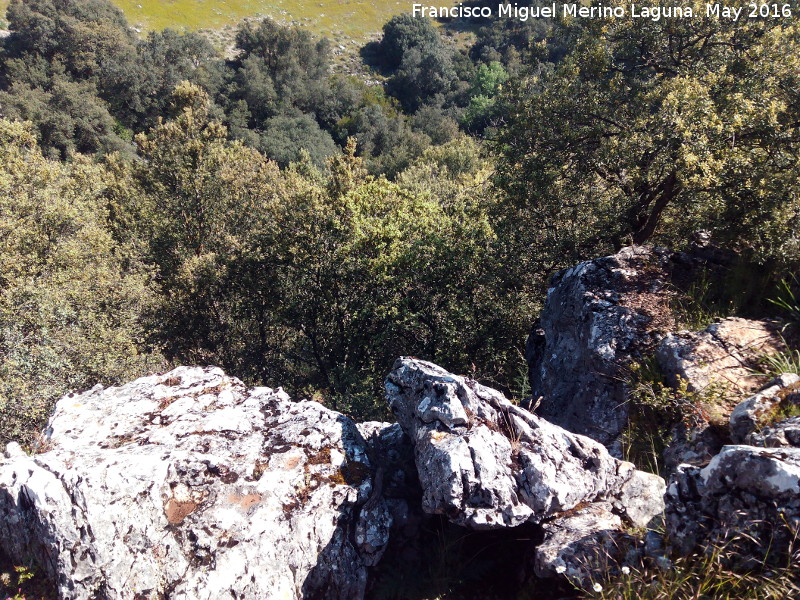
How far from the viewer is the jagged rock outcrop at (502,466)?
629cm

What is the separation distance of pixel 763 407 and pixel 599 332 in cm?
342

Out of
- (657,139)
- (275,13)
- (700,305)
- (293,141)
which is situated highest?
(275,13)

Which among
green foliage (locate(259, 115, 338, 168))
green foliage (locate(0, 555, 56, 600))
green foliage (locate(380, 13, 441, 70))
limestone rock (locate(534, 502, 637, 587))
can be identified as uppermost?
green foliage (locate(380, 13, 441, 70))

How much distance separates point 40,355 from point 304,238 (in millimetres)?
7948

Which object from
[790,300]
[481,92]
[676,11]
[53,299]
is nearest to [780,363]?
[790,300]

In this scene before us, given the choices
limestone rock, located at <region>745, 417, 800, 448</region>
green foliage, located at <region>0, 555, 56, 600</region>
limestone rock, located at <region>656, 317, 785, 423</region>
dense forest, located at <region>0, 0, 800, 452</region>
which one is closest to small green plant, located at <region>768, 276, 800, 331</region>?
dense forest, located at <region>0, 0, 800, 452</region>

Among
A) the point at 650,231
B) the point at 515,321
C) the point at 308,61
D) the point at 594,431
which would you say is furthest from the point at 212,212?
the point at 308,61

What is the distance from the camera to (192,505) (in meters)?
6.70

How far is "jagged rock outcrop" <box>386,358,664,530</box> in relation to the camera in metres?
6.29

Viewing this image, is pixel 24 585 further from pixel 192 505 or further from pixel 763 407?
pixel 763 407

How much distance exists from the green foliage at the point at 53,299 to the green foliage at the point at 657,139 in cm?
1315

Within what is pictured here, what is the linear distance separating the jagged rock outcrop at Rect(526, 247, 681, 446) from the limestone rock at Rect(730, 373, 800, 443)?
206 cm

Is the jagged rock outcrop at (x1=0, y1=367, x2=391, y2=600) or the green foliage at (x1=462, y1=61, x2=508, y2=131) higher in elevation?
the green foliage at (x1=462, y1=61, x2=508, y2=131)

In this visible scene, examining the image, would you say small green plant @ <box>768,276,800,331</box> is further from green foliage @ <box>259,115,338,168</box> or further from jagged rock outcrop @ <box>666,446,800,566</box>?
green foliage @ <box>259,115,338,168</box>
